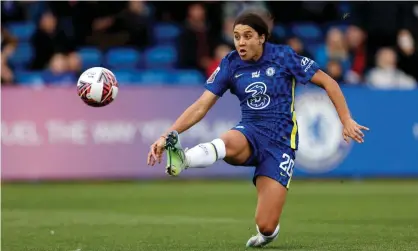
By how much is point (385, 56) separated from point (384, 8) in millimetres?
1828

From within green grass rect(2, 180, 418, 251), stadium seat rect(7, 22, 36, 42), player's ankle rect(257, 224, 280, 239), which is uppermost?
stadium seat rect(7, 22, 36, 42)

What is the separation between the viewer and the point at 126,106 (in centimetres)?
1767

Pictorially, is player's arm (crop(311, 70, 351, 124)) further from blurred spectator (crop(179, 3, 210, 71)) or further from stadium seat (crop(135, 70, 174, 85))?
blurred spectator (crop(179, 3, 210, 71))

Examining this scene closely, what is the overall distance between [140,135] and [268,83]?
27.8ft

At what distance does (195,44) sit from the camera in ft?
65.0

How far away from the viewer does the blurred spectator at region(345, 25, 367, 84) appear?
19.7 metres

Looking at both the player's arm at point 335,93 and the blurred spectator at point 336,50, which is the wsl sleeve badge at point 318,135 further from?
the player's arm at point 335,93

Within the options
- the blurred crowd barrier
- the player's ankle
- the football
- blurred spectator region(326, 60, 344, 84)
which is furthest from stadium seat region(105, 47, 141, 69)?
the player's ankle

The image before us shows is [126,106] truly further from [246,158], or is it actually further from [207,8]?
[246,158]

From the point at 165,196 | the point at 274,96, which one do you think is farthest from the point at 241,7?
the point at 274,96

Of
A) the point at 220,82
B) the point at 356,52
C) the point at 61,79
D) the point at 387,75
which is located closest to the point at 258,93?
the point at 220,82

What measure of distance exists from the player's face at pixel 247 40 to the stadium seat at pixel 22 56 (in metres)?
11.5

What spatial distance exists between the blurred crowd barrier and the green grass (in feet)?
0.94

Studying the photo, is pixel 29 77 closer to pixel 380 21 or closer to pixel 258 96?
pixel 380 21
